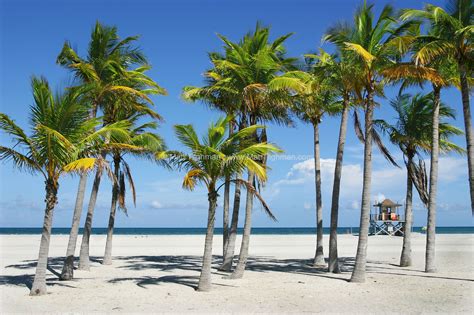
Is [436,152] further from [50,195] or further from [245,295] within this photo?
[50,195]

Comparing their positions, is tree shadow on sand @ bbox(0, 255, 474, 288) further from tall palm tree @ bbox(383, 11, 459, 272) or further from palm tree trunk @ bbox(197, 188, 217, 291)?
tall palm tree @ bbox(383, 11, 459, 272)

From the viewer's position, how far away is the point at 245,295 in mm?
12266

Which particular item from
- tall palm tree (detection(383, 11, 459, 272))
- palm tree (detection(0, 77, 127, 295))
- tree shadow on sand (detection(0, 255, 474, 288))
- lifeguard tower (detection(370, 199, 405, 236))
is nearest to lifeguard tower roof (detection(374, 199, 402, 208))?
lifeguard tower (detection(370, 199, 405, 236))

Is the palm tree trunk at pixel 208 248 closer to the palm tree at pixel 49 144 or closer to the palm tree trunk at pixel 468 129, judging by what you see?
the palm tree at pixel 49 144

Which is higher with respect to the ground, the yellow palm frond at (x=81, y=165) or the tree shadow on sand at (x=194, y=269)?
the yellow palm frond at (x=81, y=165)

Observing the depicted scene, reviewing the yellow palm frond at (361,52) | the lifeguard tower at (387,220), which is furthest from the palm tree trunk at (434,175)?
the lifeguard tower at (387,220)

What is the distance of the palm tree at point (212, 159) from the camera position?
41.7ft

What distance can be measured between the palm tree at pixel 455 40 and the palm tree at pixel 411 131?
400cm

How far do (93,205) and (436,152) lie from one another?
1305 centimetres

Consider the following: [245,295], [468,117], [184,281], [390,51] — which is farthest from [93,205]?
[468,117]

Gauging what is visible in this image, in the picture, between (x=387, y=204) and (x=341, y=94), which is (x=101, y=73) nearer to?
(x=341, y=94)

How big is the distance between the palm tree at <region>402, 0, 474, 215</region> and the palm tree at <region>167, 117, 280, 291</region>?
19.0 ft

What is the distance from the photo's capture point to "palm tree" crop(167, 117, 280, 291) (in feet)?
41.7

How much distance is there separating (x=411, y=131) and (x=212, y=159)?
9.91 metres
